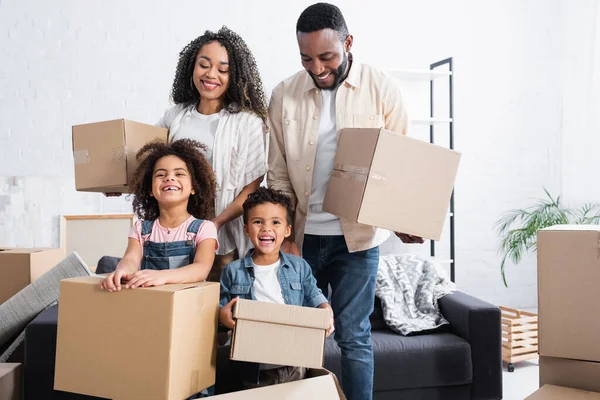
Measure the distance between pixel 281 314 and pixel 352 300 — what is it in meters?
0.39

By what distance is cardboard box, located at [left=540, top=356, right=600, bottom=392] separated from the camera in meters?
1.49

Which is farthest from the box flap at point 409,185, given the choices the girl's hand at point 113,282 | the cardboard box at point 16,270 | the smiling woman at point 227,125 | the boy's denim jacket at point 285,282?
the cardboard box at point 16,270

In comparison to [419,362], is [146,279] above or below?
above

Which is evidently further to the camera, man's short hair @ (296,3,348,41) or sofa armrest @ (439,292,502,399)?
sofa armrest @ (439,292,502,399)

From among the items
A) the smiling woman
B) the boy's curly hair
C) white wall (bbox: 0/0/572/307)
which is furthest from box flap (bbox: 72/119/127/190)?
white wall (bbox: 0/0/572/307)

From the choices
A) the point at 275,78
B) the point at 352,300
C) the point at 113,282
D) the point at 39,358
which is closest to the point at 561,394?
the point at 352,300

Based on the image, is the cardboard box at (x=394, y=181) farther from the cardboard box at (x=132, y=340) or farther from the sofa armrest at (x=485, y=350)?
the sofa armrest at (x=485, y=350)

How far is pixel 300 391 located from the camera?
58.8 inches

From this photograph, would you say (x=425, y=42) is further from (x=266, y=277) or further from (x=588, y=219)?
(x=266, y=277)

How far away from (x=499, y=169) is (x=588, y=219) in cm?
68

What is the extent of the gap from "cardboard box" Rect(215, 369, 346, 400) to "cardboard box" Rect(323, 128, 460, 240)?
0.42 metres

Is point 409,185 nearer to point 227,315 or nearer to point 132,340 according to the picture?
point 227,315

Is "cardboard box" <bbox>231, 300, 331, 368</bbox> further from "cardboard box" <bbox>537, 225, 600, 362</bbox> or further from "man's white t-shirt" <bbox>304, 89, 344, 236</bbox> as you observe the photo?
"cardboard box" <bbox>537, 225, 600, 362</bbox>

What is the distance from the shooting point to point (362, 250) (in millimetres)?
1772
